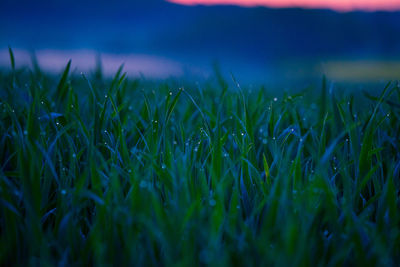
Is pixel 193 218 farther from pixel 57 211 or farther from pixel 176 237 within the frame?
pixel 57 211

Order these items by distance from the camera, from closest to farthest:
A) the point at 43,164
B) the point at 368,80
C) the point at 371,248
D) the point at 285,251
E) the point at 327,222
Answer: the point at 285,251, the point at 371,248, the point at 327,222, the point at 43,164, the point at 368,80

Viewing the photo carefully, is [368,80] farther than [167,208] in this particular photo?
Yes

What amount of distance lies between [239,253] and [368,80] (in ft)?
11.9

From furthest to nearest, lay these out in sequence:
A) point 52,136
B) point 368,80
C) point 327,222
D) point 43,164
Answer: point 368,80 → point 52,136 → point 43,164 → point 327,222

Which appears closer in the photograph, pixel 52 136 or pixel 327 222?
pixel 327 222

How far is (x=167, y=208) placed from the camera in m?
0.83

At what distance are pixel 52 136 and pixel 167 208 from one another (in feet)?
1.97

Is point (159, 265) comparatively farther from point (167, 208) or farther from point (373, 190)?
point (373, 190)


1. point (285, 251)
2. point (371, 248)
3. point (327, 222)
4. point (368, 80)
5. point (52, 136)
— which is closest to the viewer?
point (285, 251)

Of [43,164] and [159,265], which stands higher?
[43,164]

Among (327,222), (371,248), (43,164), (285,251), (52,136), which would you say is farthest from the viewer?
(52,136)

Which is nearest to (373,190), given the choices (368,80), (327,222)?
(327,222)

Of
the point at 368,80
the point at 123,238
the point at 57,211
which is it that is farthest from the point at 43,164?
the point at 368,80

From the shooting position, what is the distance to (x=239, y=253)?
677 millimetres
